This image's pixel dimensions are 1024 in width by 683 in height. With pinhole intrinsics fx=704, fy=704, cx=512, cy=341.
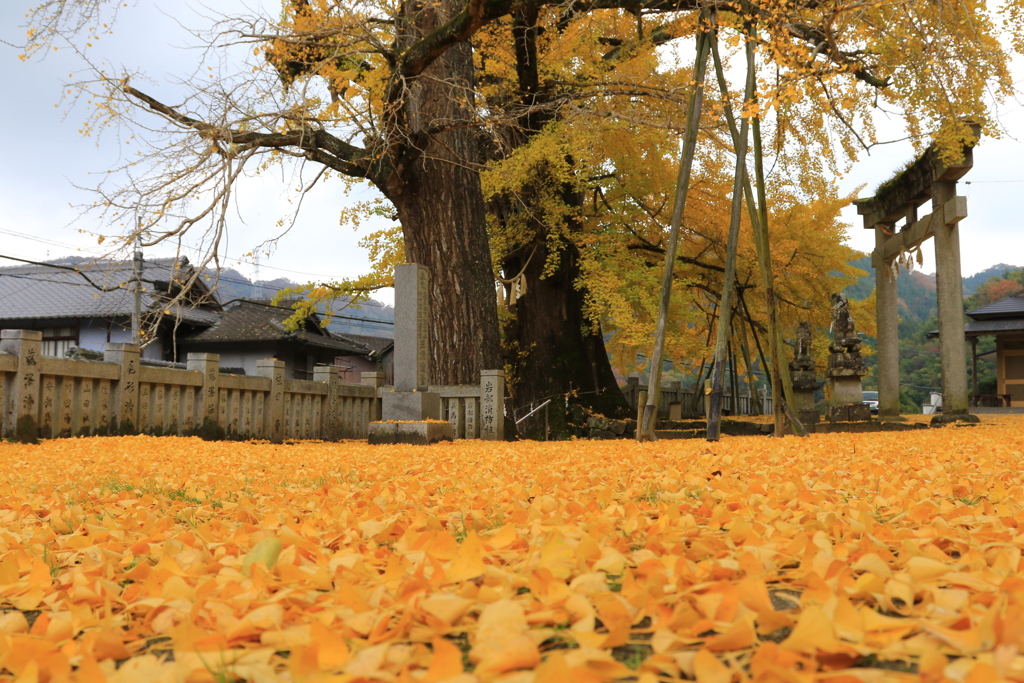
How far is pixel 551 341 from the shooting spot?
40.8 ft

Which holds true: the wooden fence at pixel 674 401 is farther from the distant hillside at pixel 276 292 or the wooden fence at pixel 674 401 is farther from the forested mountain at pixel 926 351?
the forested mountain at pixel 926 351

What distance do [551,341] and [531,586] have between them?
436 inches

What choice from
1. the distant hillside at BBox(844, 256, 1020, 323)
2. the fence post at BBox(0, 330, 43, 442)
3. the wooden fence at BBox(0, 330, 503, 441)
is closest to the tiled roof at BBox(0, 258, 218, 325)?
the wooden fence at BBox(0, 330, 503, 441)

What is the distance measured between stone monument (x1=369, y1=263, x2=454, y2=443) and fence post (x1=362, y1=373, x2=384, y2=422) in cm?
388

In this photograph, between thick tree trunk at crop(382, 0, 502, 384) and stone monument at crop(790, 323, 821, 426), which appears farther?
stone monument at crop(790, 323, 821, 426)

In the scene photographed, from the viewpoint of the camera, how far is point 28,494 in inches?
139

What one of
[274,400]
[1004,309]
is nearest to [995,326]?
[1004,309]

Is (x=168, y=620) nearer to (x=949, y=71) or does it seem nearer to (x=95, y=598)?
(x=95, y=598)

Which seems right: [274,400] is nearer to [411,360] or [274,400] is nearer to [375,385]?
[375,385]

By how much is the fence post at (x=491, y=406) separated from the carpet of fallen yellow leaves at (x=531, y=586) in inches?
212

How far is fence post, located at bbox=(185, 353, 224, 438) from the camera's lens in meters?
9.30

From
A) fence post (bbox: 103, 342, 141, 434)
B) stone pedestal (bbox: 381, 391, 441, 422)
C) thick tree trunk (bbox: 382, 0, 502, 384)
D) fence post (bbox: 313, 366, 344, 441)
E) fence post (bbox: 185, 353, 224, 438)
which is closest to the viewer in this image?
stone pedestal (bbox: 381, 391, 441, 422)

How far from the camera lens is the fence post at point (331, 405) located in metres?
11.4

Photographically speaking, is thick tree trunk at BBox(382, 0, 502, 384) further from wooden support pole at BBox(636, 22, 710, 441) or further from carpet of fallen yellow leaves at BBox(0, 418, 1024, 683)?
carpet of fallen yellow leaves at BBox(0, 418, 1024, 683)
